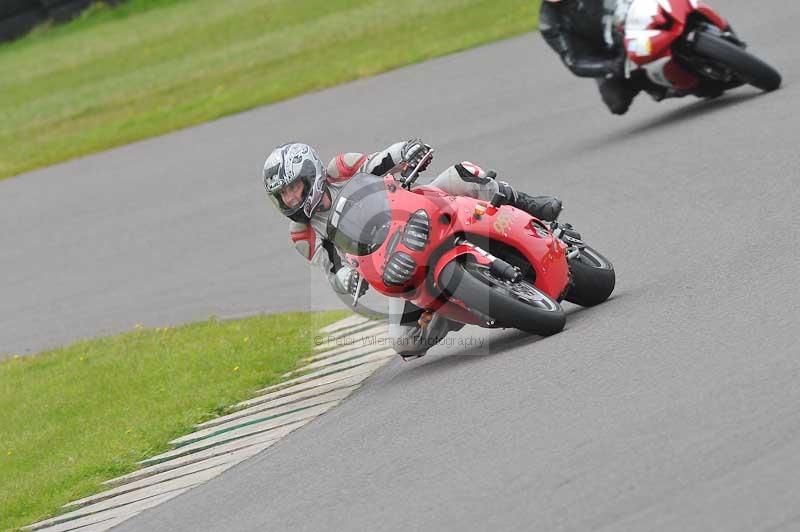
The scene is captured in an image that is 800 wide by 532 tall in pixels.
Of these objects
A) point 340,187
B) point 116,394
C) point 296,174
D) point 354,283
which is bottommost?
point 116,394

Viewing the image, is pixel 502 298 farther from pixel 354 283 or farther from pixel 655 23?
pixel 655 23

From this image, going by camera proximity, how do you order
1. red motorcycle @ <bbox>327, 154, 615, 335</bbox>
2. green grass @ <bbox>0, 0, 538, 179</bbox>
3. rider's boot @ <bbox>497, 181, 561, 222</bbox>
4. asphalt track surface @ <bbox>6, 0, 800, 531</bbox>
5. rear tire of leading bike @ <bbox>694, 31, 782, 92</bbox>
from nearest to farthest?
asphalt track surface @ <bbox>6, 0, 800, 531</bbox>
red motorcycle @ <bbox>327, 154, 615, 335</bbox>
rider's boot @ <bbox>497, 181, 561, 222</bbox>
rear tire of leading bike @ <bbox>694, 31, 782, 92</bbox>
green grass @ <bbox>0, 0, 538, 179</bbox>

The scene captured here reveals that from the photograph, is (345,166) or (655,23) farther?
(655,23)

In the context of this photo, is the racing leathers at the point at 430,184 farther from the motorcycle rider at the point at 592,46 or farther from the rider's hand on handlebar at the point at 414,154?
the motorcycle rider at the point at 592,46

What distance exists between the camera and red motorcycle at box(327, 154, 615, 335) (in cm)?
736

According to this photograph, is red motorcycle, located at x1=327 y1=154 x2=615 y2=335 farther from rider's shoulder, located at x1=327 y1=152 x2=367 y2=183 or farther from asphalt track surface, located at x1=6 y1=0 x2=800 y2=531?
rider's shoulder, located at x1=327 y1=152 x2=367 y2=183

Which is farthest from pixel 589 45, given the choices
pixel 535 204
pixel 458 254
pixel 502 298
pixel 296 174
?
pixel 502 298

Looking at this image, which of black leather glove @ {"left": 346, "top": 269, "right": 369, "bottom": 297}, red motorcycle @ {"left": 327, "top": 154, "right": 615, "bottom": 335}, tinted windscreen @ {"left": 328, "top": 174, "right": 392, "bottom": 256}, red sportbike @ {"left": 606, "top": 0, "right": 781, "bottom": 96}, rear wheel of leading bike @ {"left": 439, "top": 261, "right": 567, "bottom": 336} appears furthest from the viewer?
Answer: red sportbike @ {"left": 606, "top": 0, "right": 781, "bottom": 96}

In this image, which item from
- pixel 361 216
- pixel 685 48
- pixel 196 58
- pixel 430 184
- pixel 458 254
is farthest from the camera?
pixel 196 58

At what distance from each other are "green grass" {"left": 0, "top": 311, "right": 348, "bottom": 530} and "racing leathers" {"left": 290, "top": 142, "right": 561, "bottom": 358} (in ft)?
3.95

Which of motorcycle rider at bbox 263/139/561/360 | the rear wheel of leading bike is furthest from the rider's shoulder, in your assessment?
the rear wheel of leading bike

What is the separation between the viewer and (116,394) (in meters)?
9.65

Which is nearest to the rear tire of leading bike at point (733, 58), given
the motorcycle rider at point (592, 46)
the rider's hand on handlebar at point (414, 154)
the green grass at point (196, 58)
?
the motorcycle rider at point (592, 46)

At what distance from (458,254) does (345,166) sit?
1.20 meters
